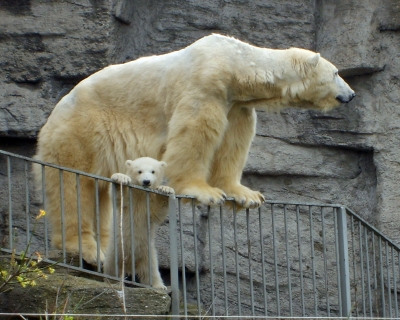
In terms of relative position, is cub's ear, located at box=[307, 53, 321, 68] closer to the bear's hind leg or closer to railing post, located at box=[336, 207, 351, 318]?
railing post, located at box=[336, 207, 351, 318]

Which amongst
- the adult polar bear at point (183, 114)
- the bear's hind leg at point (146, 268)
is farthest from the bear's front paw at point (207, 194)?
the bear's hind leg at point (146, 268)

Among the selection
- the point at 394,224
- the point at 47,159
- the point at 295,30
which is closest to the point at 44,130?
the point at 47,159

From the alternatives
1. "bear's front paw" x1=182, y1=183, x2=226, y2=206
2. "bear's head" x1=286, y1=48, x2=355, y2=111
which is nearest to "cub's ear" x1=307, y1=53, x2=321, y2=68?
"bear's head" x1=286, y1=48, x2=355, y2=111

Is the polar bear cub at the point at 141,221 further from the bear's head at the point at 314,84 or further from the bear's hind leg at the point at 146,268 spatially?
the bear's head at the point at 314,84

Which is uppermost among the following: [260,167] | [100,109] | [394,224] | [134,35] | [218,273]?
[134,35]

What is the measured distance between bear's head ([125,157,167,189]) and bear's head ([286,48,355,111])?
122 centimetres

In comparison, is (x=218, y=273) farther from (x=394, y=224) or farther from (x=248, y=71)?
(x=248, y=71)

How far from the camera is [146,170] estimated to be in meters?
5.77

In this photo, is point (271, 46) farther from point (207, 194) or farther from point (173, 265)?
point (173, 265)

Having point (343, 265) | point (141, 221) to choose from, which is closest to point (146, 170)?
point (141, 221)

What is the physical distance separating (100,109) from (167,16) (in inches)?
87.0

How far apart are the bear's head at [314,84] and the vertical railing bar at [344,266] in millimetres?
1019

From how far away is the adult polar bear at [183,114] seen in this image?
19.7 ft

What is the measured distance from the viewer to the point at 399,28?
8.19 m
